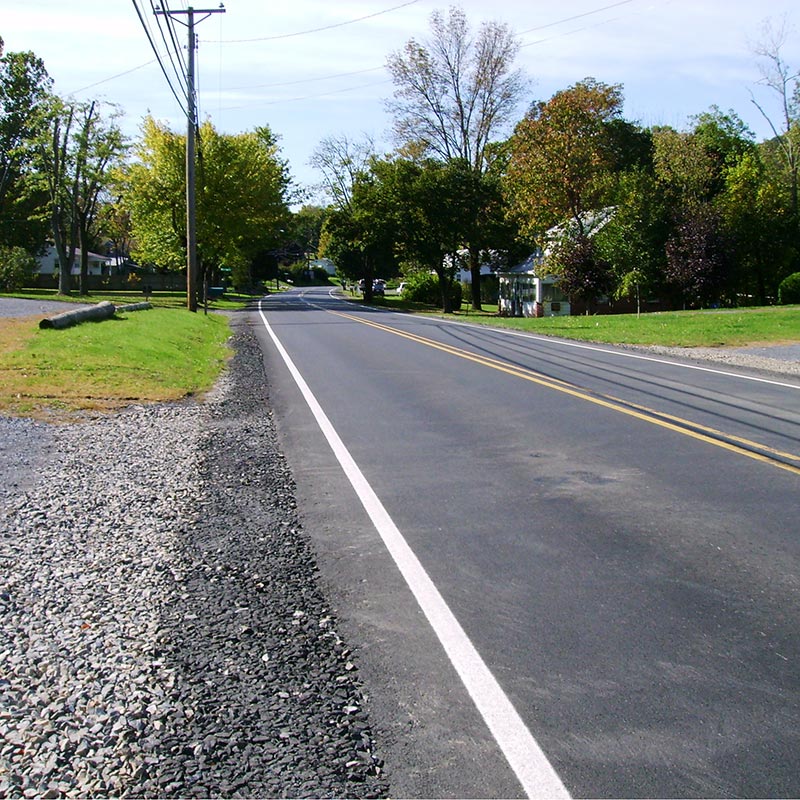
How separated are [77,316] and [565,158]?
30.1 metres

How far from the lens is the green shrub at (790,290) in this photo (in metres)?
37.2

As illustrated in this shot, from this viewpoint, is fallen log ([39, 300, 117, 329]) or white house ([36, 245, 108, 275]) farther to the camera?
white house ([36, 245, 108, 275])

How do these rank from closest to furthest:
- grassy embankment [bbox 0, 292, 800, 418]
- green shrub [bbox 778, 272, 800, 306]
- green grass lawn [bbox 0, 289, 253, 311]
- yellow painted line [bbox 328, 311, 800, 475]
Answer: yellow painted line [bbox 328, 311, 800, 475] → grassy embankment [bbox 0, 292, 800, 418] → green shrub [bbox 778, 272, 800, 306] → green grass lawn [bbox 0, 289, 253, 311]

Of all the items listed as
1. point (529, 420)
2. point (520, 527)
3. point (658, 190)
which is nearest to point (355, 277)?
point (658, 190)

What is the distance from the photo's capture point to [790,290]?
37375 mm

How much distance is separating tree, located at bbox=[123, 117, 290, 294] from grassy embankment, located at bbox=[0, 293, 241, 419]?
34328 mm

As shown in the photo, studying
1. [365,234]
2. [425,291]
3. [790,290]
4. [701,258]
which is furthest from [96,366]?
[425,291]

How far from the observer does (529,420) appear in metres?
11.3

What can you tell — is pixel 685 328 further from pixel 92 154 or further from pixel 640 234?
pixel 92 154

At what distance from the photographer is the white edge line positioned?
348 cm

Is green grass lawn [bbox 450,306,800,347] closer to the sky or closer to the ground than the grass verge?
closer to the sky

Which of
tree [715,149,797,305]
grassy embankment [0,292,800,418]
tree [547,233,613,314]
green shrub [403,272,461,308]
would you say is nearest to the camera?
grassy embankment [0,292,800,418]

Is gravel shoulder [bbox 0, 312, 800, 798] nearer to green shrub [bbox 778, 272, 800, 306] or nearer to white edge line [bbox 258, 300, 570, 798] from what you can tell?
white edge line [bbox 258, 300, 570, 798]

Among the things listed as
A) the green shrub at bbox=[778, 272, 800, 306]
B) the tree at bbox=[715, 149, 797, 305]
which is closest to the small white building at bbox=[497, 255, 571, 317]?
the tree at bbox=[715, 149, 797, 305]
